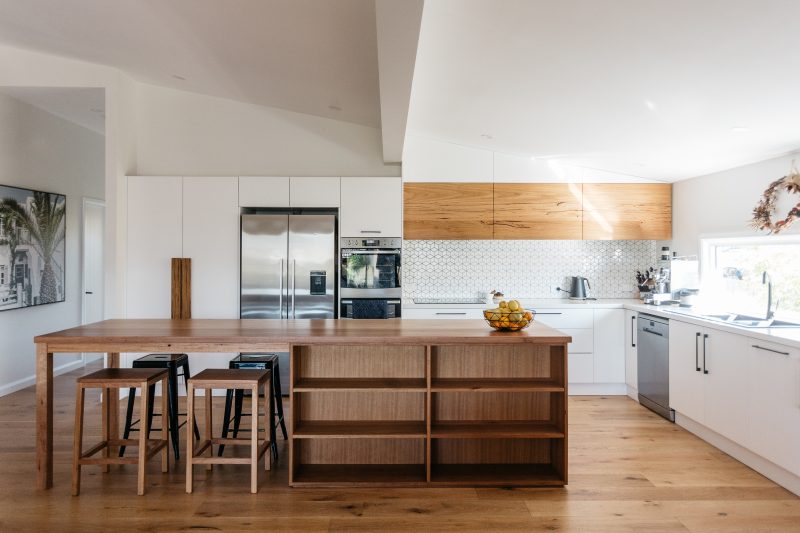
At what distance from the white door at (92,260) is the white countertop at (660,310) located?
4.01 meters

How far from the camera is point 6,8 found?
415 cm

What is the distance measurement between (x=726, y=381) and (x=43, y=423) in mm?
4359

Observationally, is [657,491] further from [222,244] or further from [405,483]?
[222,244]

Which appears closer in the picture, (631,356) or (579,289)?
(631,356)

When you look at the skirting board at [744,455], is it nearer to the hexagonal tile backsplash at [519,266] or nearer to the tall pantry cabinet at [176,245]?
the hexagonal tile backsplash at [519,266]

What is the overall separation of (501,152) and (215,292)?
321cm

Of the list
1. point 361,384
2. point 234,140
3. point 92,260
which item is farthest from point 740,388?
point 92,260

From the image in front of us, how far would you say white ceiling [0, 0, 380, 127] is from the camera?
3396mm

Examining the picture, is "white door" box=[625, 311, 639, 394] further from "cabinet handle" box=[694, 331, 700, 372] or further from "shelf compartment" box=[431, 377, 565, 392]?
"shelf compartment" box=[431, 377, 565, 392]

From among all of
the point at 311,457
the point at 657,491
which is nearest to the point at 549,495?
the point at 657,491

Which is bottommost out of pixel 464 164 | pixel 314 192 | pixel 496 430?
pixel 496 430

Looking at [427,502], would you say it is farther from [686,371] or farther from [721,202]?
[721,202]

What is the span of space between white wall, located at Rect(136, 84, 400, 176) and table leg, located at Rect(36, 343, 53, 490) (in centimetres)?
306

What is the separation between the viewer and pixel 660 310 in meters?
4.79
